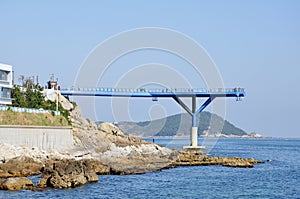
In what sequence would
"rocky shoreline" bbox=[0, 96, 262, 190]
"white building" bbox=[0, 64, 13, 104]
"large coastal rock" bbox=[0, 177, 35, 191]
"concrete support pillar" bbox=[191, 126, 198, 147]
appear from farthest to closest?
"concrete support pillar" bbox=[191, 126, 198, 147]
"white building" bbox=[0, 64, 13, 104]
"rocky shoreline" bbox=[0, 96, 262, 190]
"large coastal rock" bbox=[0, 177, 35, 191]

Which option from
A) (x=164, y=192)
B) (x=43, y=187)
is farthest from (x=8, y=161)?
(x=164, y=192)

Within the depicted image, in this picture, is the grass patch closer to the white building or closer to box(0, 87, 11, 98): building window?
the white building

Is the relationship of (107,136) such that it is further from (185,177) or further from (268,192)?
(268,192)

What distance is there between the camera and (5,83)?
54812 mm

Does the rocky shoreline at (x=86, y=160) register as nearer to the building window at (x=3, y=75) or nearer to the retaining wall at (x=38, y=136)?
the retaining wall at (x=38, y=136)

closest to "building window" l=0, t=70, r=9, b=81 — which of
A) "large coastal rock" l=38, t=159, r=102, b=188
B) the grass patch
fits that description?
the grass patch

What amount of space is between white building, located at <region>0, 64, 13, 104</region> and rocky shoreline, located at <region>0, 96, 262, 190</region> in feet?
27.3

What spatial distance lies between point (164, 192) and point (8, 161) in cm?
1235

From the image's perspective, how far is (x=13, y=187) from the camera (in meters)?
31.6

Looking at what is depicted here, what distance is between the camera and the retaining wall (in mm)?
45031

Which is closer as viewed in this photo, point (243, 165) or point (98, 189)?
point (98, 189)

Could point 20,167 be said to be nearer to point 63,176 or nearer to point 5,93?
point 63,176

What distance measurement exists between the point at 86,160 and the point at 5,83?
18.2m

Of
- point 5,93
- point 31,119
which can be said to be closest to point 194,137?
point 5,93
